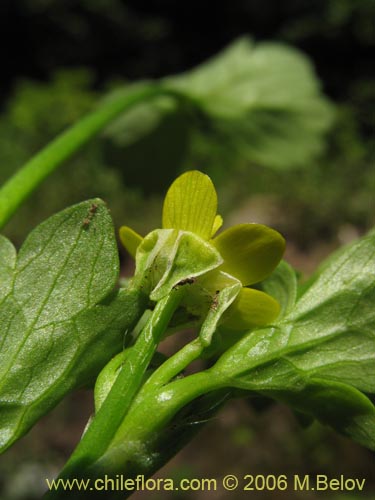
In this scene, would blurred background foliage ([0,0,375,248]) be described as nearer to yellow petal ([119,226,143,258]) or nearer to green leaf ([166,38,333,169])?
green leaf ([166,38,333,169])

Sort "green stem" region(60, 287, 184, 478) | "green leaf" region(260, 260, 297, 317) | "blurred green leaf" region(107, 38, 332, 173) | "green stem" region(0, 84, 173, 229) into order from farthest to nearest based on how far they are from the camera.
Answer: "blurred green leaf" region(107, 38, 332, 173) → "green stem" region(0, 84, 173, 229) → "green leaf" region(260, 260, 297, 317) → "green stem" region(60, 287, 184, 478)

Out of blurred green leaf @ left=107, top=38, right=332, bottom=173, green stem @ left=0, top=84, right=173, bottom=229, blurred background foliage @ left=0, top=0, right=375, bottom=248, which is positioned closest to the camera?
green stem @ left=0, top=84, right=173, bottom=229

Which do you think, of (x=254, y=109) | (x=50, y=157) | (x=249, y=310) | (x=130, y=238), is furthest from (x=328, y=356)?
(x=254, y=109)

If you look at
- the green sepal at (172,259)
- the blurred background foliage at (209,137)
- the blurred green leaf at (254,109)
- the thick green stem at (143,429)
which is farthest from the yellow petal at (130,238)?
the blurred green leaf at (254,109)

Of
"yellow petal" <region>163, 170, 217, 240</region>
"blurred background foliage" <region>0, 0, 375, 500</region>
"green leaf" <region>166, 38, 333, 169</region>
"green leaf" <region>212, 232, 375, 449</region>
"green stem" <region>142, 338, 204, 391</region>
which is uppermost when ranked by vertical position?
"yellow petal" <region>163, 170, 217, 240</region>

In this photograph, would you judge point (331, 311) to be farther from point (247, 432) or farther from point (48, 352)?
point (247, 432)

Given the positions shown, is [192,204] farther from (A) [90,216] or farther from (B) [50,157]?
(B) [50,157]

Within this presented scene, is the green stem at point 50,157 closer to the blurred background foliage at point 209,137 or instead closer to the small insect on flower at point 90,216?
the small insect on flower at point 90,216

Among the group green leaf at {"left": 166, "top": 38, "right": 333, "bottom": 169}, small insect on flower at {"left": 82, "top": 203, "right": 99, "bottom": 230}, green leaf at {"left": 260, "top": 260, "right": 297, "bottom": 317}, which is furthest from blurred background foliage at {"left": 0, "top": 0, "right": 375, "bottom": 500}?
small insect on flower at {"left": 82, "top": 203, "right": 99, "bottom": 230}
